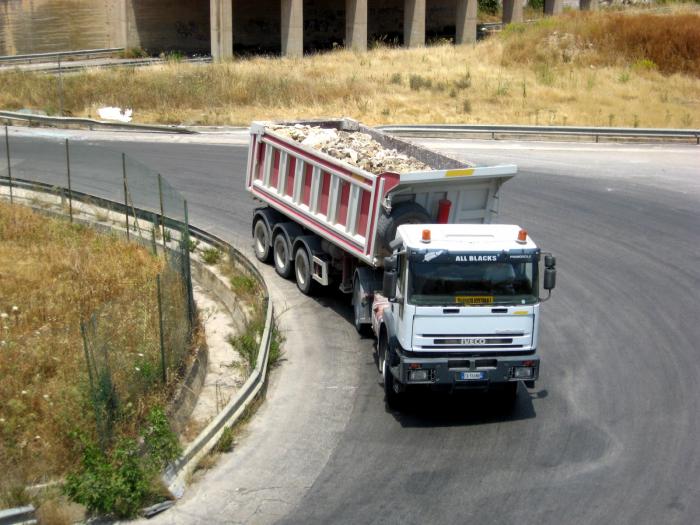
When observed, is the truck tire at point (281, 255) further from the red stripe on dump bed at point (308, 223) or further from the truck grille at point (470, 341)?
the truck grille at point (470, 341)

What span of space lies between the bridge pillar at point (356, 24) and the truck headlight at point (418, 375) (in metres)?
43.3

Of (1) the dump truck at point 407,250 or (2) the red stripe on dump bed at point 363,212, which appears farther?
(2) the red stripe on dump bed at point 363,212

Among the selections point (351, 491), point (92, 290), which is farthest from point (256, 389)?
point (92, 290)

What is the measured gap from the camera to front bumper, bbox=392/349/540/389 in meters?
11.6

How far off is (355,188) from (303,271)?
2.82 metres

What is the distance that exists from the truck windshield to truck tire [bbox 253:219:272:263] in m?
7.36

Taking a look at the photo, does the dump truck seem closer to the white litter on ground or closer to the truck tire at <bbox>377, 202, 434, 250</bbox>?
the truck tire at <bbox>377, 202, 434, 250</bbox>

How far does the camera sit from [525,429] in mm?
11875

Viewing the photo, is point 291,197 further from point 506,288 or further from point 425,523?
point 425,523

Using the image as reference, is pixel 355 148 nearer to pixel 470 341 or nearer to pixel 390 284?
pixel 390 284

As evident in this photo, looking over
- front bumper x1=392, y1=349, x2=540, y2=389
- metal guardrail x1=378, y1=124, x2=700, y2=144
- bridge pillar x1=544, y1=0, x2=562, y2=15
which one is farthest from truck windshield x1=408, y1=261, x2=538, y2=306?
bridge pillar x1=544, y1=0, x2=562, y2=15

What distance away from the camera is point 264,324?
584 inches

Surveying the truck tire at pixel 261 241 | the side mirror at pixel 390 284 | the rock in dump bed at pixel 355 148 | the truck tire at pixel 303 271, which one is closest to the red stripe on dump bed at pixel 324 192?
the rock in dump bed at pixel 355 148

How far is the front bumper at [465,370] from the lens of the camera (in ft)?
38.2
